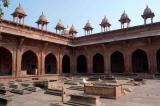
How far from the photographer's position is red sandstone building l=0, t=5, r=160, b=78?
2014cm

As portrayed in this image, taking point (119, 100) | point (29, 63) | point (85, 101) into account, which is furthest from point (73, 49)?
point (85, 101)

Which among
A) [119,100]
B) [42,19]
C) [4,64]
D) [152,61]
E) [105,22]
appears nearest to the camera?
[119,100]

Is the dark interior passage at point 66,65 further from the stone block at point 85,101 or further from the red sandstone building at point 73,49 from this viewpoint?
the stone block at point 85,101

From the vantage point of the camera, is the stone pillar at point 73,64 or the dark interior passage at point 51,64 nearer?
the stone pillar at point 73,64

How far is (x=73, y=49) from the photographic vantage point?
93.8 ft

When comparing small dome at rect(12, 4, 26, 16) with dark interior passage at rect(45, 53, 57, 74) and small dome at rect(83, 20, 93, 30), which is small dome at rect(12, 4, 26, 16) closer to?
dark interior passage at rect(45, 53, 57, 74)

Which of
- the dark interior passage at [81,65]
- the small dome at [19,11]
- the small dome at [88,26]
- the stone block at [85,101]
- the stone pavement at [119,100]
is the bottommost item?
the stone pavement at [119,100]

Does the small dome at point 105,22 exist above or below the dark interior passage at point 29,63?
above

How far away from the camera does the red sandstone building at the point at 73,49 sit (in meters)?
20.1

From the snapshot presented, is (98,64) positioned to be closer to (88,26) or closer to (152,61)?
(88,26)

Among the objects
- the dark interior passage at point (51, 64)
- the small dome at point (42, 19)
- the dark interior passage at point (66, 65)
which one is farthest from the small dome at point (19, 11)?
the dark interior passage at point (66, 65)

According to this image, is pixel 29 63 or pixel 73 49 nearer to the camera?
pixel 29 63

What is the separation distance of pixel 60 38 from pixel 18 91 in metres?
15.8

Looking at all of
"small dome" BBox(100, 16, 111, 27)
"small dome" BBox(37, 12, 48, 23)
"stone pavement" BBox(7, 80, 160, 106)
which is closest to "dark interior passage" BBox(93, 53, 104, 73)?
"small dome" BBox(100, 16, 111, 27)
